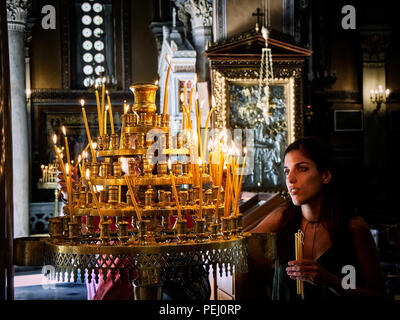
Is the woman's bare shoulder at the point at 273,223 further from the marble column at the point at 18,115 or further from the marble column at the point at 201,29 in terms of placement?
the marble column at the point at 18,115

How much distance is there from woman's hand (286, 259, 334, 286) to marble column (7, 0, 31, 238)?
29.7ft

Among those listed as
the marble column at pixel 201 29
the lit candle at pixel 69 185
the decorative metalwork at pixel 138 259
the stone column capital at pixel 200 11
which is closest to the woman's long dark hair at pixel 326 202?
the decorative metalwork at pixel 138 259

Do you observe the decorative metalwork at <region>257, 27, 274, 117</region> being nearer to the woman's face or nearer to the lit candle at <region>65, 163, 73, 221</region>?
the woman's face

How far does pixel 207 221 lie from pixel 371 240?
592 millimetres

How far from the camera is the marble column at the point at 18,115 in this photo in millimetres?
10182

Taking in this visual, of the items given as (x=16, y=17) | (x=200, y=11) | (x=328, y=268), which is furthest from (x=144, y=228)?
(x=16, y=17)

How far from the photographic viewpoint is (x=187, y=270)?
6.27ft

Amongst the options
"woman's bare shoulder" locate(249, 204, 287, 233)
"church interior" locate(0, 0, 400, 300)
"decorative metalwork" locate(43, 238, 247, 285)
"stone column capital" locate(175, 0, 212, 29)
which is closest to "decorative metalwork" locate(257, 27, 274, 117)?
"church interior" locate(0, 0, 400, 300)

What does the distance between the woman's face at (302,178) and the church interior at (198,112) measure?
0.59 feet

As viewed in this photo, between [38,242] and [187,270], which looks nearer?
[187,270]

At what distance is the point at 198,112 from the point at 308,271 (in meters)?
0.66
